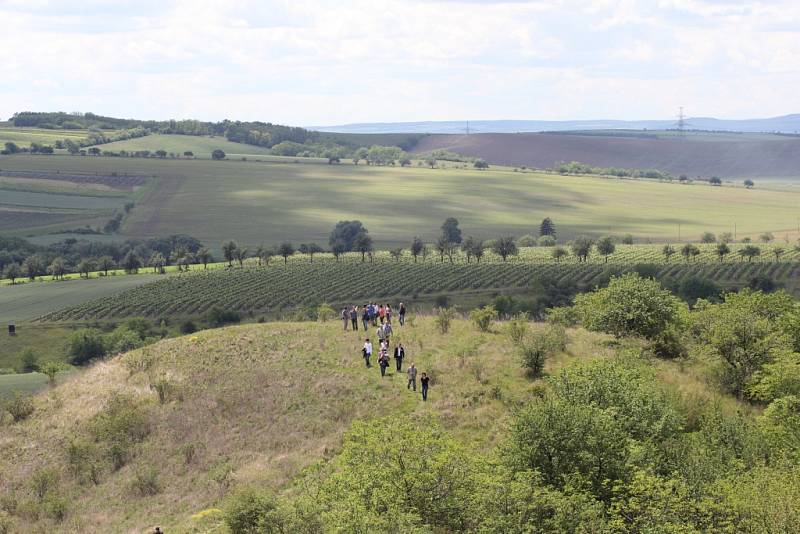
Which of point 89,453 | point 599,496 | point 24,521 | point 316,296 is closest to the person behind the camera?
point 599,496

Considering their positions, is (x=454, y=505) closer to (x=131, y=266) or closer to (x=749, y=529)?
(x=749, y=529)

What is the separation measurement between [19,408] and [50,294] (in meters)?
72.5

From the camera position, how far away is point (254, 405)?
144 ft

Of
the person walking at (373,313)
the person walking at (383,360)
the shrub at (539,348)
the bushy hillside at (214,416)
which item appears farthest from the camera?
the person walking at (373,313)

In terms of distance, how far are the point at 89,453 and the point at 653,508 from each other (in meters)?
29.7

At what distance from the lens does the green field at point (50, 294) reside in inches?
4205

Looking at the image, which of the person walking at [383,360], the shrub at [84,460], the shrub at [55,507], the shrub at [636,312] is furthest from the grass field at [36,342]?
the shrub at [636,312]

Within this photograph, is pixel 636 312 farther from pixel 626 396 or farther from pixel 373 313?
pixel 373 313

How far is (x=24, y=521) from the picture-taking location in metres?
36.6

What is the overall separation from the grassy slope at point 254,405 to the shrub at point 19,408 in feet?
2.71

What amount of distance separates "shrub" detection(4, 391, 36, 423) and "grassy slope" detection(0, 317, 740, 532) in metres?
0.83

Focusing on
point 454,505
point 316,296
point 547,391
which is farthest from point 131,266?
point 454,505

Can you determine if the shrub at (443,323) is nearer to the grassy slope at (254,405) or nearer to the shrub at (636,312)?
the grassy slope at (254,405)

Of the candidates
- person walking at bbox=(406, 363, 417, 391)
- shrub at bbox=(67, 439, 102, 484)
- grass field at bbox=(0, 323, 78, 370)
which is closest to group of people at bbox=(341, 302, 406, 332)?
person walking at bbox=(406, 363, 417, 391)
